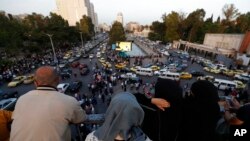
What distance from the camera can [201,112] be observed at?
2.04m

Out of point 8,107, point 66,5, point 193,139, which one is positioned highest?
point 66,5

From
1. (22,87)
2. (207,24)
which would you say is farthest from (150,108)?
(207,24)

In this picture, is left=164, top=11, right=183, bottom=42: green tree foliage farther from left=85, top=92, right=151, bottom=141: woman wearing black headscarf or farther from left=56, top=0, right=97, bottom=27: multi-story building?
left=56, top=0, right=97, bottom=27: multi-story building

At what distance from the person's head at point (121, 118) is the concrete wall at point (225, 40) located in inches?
1428

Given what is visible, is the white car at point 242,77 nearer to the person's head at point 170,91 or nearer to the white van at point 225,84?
the white van at point 225,84

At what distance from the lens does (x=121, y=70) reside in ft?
81.0

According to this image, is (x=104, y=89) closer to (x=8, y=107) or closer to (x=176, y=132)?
(x=8, y=107)

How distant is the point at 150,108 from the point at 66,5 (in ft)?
352

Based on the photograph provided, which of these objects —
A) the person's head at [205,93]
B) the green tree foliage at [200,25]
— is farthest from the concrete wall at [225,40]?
the person's head at [205,93]

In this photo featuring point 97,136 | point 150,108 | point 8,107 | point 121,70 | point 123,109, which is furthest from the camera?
point 121,70

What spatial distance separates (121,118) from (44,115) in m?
0.75

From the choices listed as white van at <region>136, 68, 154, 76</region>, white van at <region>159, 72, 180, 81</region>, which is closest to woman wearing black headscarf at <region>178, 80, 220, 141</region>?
white van at <region>159, 72, 180, 81</region>

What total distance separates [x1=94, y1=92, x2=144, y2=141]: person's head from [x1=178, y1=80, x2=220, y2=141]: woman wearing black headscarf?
900 millimetres

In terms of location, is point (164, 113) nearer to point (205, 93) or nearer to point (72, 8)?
point (205, 93)
